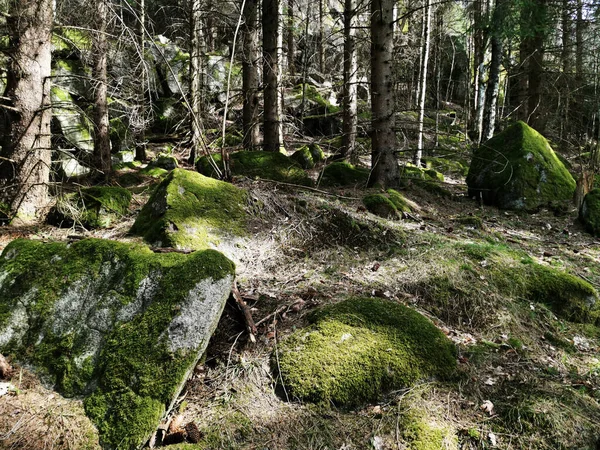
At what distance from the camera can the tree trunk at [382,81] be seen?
23.4ft

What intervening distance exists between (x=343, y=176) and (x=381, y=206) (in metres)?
2.52

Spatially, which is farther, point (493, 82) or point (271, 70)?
point (493, 82)

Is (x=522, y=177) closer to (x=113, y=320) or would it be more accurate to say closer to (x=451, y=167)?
(x=451, y=167)

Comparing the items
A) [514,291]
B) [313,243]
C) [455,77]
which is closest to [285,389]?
[313,243]

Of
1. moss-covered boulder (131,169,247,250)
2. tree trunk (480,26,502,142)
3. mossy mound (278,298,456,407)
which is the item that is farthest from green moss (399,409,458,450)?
tree trunk (480,26,502,142)

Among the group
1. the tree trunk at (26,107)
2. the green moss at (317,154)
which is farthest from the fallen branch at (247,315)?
the green moss at (317,154)

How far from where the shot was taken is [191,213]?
4941 mm

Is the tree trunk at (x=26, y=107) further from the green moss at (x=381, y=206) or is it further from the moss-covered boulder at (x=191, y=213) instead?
the green moss at (x=381, y=206)

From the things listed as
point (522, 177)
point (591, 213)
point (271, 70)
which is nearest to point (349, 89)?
point (271, 70)

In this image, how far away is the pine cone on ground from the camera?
253 cm

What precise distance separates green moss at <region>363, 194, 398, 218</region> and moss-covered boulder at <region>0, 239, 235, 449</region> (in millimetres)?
3634

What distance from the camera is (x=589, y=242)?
21.9ft

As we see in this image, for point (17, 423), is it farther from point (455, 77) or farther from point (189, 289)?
point (455, 77)

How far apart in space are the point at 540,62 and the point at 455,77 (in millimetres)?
15469
